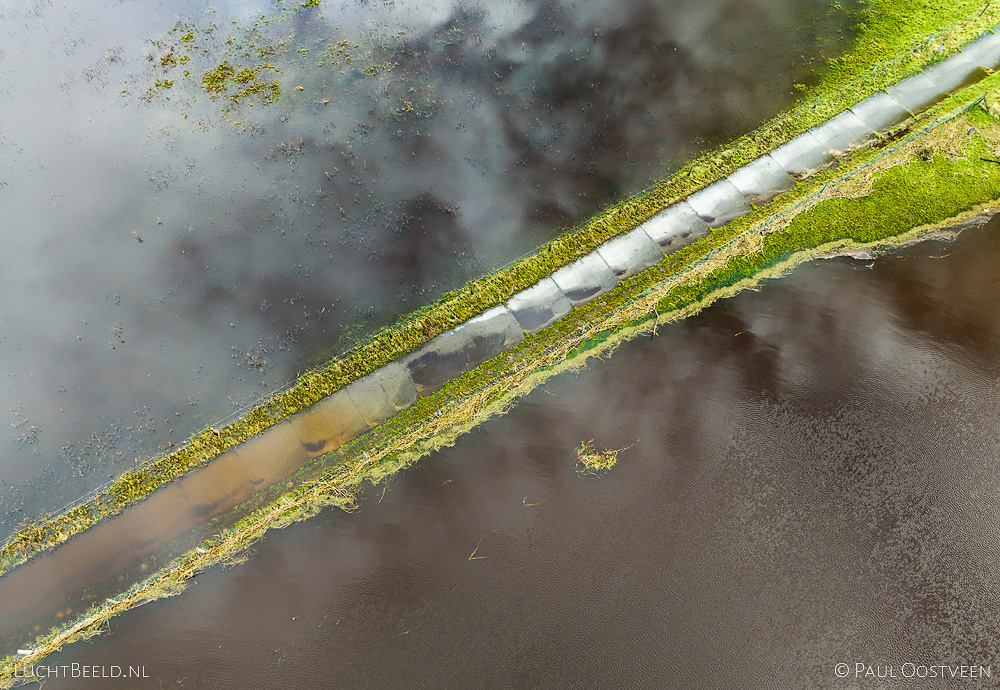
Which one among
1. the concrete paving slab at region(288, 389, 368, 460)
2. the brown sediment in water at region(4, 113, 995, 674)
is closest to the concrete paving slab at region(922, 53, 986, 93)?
the brown sediment in water at region(4, 113, 995, 674)

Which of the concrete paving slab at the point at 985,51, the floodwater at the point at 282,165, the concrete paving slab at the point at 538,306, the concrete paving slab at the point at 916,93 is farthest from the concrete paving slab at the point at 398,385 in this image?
the concrete paving slab at the point at 985,51

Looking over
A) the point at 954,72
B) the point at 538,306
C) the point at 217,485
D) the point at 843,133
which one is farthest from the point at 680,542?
the point at 954,72

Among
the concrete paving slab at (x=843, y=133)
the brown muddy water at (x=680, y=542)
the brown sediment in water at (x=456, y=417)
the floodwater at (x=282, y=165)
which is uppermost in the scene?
the floodwater at (x=282, y=165)

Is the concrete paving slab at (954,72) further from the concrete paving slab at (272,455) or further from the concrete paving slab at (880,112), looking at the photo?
the concrete paving slab at (272,455)

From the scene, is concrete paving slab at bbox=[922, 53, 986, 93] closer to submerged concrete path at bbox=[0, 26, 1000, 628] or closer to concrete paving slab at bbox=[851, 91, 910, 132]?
submerged concrete path at bbox=[0, 26, 1000, 628]

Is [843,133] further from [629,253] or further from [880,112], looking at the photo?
[629,253]

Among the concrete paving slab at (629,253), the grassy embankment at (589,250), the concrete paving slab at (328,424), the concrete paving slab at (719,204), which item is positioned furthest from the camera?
the concrete paving slab at (719,204)

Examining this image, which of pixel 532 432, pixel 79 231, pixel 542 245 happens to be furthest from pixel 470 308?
pixel 79 231
